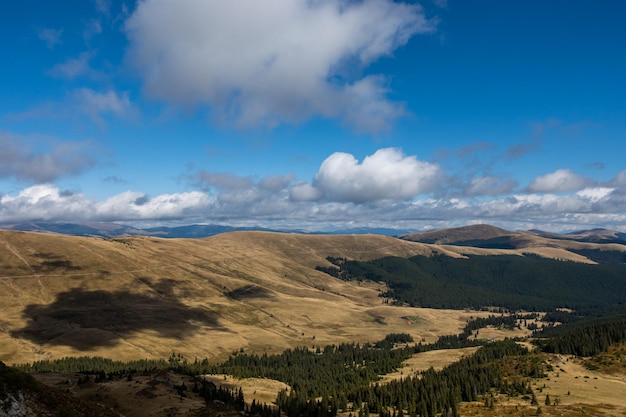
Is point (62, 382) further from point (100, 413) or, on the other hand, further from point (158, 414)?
point (100, 413)

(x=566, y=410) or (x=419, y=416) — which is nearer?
(x=566, y=410)

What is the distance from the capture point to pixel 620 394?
452ft

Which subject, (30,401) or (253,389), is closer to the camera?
(30,401)

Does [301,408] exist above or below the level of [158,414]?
below

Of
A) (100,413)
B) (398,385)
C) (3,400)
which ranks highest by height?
(3,400)

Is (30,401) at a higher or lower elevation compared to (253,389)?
higher

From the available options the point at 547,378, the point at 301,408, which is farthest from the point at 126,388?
the point at 547,378

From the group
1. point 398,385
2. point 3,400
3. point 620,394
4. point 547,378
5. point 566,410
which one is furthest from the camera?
point 398,385

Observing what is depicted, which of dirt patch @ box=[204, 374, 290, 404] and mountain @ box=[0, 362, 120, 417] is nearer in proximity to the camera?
mountain @ box=[0, 362, 120, 417]

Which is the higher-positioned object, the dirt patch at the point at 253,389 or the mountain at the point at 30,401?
the mountain at the point at 30,401

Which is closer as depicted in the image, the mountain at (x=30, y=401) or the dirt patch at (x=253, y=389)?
the mountain at (x=30, y=401)

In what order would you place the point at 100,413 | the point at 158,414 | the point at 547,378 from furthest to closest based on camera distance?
the point at 547,378, the point at 158,414, the point at 100,413

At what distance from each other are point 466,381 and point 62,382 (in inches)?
5699

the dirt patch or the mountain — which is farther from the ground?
the mountain
